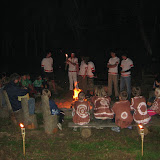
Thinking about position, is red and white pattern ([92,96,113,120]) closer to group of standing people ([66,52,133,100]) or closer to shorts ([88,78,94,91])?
group of standing people ([66,52,133,100])

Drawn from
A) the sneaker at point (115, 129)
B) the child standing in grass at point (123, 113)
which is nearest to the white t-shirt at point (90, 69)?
the sneaker at point (115, 129)

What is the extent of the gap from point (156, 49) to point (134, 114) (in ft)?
60.5

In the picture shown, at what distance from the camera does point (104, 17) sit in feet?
74.5

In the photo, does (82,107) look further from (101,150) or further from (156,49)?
(156,49)

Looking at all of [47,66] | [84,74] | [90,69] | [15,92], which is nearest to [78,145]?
[15,92]

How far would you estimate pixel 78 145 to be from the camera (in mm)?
6031

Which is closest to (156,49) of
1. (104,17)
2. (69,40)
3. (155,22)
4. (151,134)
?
(155,22)

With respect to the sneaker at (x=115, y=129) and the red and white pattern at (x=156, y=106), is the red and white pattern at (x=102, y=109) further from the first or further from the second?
the red and white pattern at (x=156, y=106)

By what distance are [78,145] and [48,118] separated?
44.4 inches

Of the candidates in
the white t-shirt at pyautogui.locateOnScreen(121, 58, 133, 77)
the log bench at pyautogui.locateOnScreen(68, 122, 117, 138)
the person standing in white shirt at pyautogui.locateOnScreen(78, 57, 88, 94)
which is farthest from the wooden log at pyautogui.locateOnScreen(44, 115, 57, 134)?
the person standing in white shirt at pyautogui.locateOnScreen(78, 57, 88, 94)

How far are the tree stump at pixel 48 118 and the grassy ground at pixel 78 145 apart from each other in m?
0.17

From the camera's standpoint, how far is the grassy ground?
5492 mm

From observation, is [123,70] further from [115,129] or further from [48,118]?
[48,118]

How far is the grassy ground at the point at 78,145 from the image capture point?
5492 millimetres
